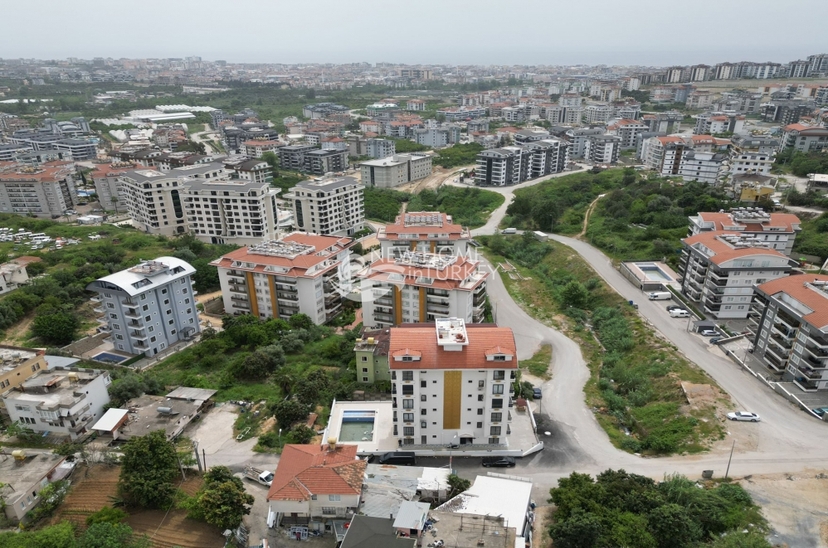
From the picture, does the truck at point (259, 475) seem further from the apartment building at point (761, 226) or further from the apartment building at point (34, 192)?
the apartment building at point (34, 192)

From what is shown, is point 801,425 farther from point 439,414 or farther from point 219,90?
point 219,90

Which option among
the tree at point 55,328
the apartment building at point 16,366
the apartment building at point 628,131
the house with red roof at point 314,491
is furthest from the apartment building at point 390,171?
the house with red roof at point 314,491

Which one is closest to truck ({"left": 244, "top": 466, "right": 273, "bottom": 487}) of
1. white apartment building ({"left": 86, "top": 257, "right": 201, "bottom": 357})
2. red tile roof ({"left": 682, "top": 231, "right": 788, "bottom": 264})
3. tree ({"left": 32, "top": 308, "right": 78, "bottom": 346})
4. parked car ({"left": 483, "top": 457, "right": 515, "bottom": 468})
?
parked car ({"left": 483, "top": 457, "right": 515, "bottom": 468})

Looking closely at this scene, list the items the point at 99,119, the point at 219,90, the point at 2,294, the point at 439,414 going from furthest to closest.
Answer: the point at 219,90 → the point at 99,119 → the point at 2,294 → the point at 439,414

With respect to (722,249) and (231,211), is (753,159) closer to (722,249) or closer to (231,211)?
(722,249)

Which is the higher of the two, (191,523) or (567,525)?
(567,525)

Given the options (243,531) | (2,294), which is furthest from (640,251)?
(2,294)
